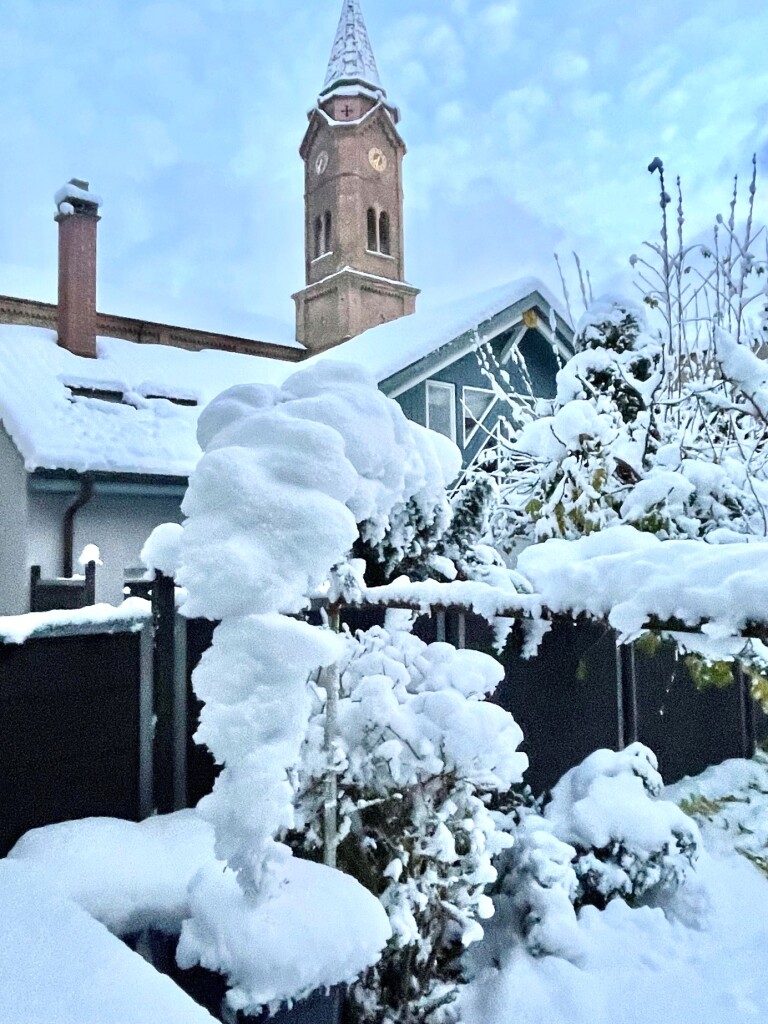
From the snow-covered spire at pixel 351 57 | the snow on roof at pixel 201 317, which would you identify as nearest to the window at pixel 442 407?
the snow on roof at pixel 201 317

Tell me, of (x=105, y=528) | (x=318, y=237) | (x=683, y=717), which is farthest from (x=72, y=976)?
(x=318, y=237)

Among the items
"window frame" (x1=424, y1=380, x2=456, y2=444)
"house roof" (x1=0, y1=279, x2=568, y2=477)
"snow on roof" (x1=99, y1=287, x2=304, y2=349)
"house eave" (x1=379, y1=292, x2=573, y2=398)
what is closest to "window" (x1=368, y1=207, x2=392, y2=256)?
"snow on roof" (x1=99, y1=287, x2=304, y2=349)

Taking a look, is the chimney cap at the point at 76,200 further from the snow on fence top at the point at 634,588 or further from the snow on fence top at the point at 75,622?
the snow on fence top at the point at 634,588

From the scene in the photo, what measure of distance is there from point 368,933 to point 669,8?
51.9 ft

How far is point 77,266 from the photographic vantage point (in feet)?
41.5

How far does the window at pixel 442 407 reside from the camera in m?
12.8

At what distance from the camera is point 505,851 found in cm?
432

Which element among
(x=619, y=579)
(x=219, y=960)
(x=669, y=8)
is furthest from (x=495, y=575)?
(x=669, y=8)

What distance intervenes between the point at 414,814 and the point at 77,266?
11747 millimetres

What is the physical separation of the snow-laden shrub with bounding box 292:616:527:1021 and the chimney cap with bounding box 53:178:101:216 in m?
11.7

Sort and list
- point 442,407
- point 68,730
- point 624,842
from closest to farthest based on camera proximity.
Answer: point 68,730
point 624,842
point 442,407

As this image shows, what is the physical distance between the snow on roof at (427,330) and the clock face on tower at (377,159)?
1710cm

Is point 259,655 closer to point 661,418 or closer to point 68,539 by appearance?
point 661,418

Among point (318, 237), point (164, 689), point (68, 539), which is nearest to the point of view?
point (164, 689)
